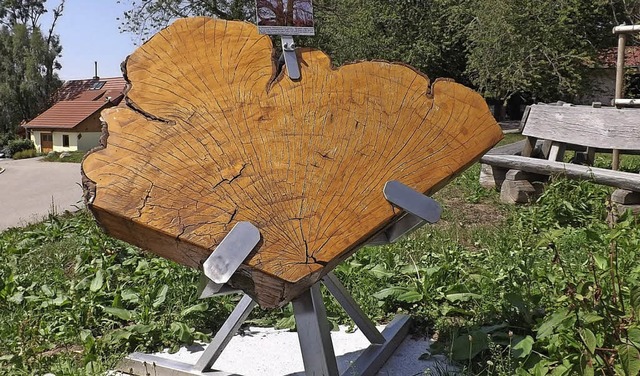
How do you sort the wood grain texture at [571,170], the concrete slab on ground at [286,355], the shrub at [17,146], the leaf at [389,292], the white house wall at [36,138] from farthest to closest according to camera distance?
the white house wall at [36,138] → the shrub at [17,146] → the wood grain texture at [571,170] → the leaf at [389,292] → the concrete slab on ground at [286,355]

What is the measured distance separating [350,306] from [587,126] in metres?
4.49

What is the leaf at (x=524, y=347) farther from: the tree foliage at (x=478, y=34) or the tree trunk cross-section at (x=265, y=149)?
the tree foliage at (x=478, y=34)

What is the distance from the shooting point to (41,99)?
38.1m

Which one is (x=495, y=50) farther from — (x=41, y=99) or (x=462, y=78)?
(x=41, y=99)

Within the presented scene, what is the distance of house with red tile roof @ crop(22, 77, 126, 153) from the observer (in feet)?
103

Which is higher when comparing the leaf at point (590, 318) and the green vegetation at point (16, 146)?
the leaf at point (590, 318)

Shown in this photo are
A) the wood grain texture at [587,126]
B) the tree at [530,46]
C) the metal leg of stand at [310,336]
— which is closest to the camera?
the metal leg of stand at [310,336]

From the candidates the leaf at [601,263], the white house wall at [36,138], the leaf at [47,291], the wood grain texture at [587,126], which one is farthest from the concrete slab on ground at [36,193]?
the white house wall at [36,138]

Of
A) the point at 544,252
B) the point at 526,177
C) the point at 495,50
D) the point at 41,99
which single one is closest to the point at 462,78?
the point at 495,50

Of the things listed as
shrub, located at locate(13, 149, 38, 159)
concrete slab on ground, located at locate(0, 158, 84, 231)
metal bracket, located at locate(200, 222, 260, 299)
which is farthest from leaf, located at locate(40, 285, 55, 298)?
shrub, located at locate(13, 149, 38, 159)

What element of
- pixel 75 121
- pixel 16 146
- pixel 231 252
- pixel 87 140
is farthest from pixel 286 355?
pixel 75 121

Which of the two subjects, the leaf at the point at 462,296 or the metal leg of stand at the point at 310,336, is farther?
the leaf at the point at 462,296

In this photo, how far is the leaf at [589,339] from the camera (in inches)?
72.3

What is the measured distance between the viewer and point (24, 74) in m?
37.4
